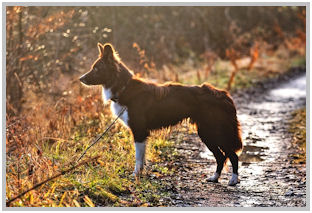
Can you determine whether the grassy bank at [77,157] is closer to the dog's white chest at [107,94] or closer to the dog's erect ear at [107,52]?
the dog's white chest at [107,94]

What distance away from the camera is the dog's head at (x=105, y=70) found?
5934 millimetres

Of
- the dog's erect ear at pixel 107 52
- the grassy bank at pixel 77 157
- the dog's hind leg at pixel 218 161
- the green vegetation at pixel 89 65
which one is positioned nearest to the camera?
the grassy bank at pixel 77 157

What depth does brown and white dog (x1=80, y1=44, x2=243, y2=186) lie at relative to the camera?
6023 millimetres

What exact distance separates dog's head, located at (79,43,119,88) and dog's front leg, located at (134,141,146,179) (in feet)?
2.92

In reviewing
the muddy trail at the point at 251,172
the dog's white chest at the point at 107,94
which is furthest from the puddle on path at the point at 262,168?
the dog's white chest at the point at 107,94

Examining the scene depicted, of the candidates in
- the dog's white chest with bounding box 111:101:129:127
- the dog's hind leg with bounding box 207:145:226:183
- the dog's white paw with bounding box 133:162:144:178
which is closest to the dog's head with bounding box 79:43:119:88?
the dog's white chest with bounding box 111:101:129:127

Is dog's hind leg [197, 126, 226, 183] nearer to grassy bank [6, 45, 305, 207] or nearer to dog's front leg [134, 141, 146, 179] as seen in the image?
grassy bank [6, 45, 305, 207]

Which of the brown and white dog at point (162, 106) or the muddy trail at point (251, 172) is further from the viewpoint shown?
the brown and white dog at point (162, 106)

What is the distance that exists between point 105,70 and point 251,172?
2.57 metres

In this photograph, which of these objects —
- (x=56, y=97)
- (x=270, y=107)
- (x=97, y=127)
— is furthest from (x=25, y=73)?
(x=270, y=107)

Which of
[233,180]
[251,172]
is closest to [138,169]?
[233,180]

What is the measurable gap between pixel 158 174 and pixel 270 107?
19.2 feet

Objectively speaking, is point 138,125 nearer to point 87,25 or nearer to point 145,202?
point 145,202

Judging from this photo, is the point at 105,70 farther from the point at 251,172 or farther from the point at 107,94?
the point at 251,172
